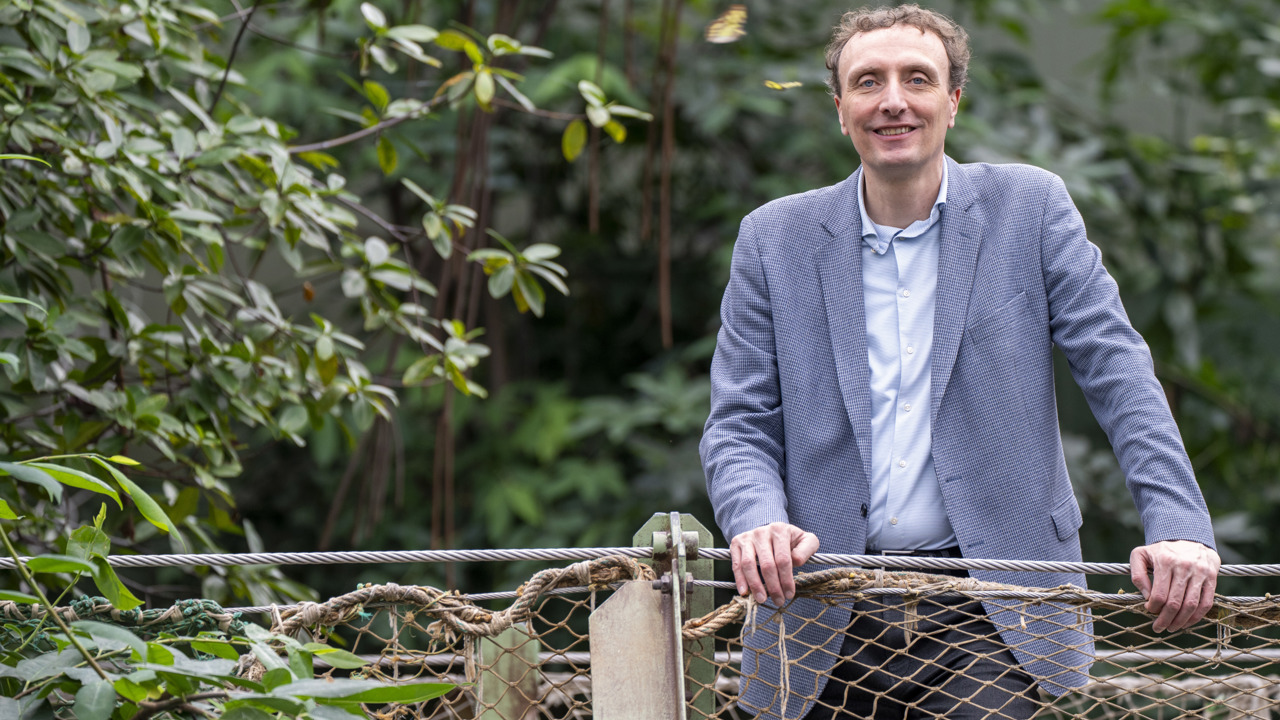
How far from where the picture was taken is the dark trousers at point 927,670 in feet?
4.58

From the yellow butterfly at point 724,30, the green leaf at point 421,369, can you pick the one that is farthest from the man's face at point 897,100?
the green leaf at point 421,369

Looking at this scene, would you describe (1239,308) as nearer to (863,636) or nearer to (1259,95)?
(1259,95)

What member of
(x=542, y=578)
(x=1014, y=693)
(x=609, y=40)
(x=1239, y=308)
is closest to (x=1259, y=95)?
(x=1239, y=308)

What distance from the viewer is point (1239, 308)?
3705mm

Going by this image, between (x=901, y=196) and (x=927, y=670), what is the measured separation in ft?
1.81

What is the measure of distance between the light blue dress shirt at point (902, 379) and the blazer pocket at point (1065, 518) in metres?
0.12

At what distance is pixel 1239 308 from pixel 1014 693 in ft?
8.90

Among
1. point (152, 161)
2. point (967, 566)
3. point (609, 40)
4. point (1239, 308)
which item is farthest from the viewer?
point (609, 40)

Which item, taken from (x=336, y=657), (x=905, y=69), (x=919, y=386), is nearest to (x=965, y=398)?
(x=919, y=386)

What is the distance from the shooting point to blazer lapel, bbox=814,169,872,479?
1447 millimetres

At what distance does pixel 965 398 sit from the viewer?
4.73ft

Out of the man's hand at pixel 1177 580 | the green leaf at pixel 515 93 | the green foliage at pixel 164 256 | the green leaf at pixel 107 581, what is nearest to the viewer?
the green leaf at pixel 107 581

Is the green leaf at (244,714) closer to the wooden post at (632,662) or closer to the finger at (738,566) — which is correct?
the wooden post at (632,662)

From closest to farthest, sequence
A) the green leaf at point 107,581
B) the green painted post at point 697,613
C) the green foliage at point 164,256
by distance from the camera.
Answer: the green leaf at point 107,581 → the green painted post at point 697,613 → the green foliage at point 164,256
